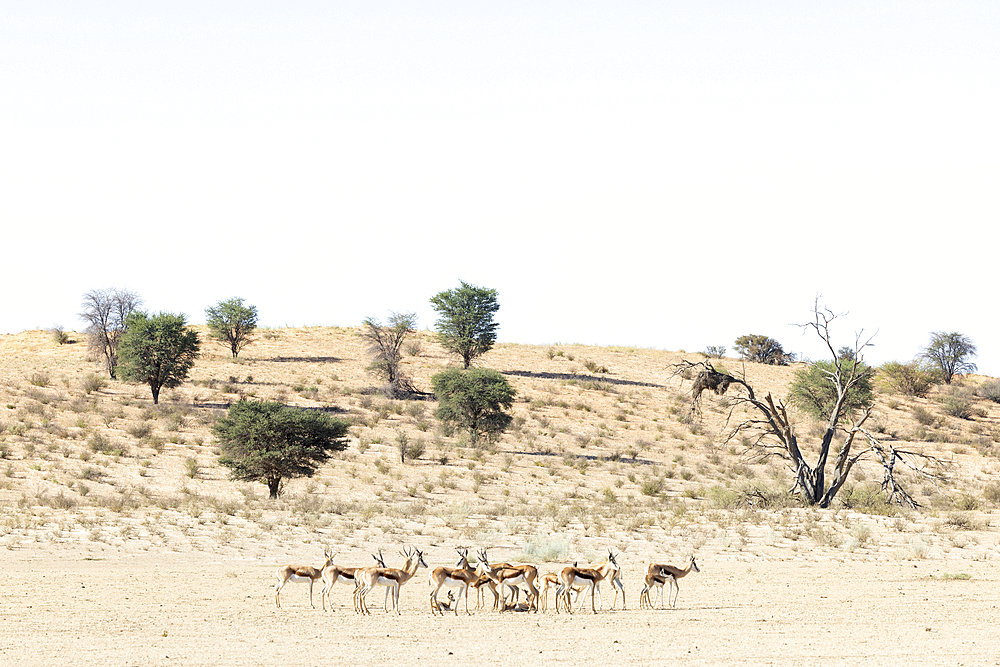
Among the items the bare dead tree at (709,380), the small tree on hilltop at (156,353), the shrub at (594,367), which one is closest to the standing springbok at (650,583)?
the bare dead tree at (709,380)

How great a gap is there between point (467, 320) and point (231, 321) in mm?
17581

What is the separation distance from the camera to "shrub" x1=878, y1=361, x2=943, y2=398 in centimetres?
6894

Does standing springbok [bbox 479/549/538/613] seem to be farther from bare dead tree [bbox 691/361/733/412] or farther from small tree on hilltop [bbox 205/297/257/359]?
small tree on hilltop [bbox 205/297/257/359]

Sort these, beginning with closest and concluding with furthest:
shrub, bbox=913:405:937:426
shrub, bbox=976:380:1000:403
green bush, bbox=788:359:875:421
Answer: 1. green bush, bbox=788:359:875:421
2. shrub, bbox=913:405:937:426
3. shrub, bbox=976:380:1000:403

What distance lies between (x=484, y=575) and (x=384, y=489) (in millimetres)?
19915

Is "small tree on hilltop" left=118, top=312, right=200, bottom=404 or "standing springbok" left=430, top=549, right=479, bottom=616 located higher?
"small tree on hilltop" left=118, top=312, right=200, bottom=404

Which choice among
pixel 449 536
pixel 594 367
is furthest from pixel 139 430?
pixel 594 367

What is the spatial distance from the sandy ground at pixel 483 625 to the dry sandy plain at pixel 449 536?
0.06m

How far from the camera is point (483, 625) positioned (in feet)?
44.9

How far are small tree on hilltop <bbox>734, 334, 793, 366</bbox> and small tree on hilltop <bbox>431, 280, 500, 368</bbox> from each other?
1206 inches

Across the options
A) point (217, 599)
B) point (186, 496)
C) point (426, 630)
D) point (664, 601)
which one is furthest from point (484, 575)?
point (186, 496)

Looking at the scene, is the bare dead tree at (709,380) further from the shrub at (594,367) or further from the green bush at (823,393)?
the shrub at (594,367)

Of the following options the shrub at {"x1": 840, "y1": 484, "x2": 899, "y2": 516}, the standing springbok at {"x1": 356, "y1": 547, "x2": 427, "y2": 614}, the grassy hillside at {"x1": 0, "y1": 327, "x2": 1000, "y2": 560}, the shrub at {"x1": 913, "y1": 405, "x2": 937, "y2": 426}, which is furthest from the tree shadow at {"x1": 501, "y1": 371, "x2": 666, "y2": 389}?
the standing springbok at {"x1": 356, "y1": 547, "x2": 427, "y2": 614}

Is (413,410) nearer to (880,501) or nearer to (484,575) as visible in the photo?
(880,501)
